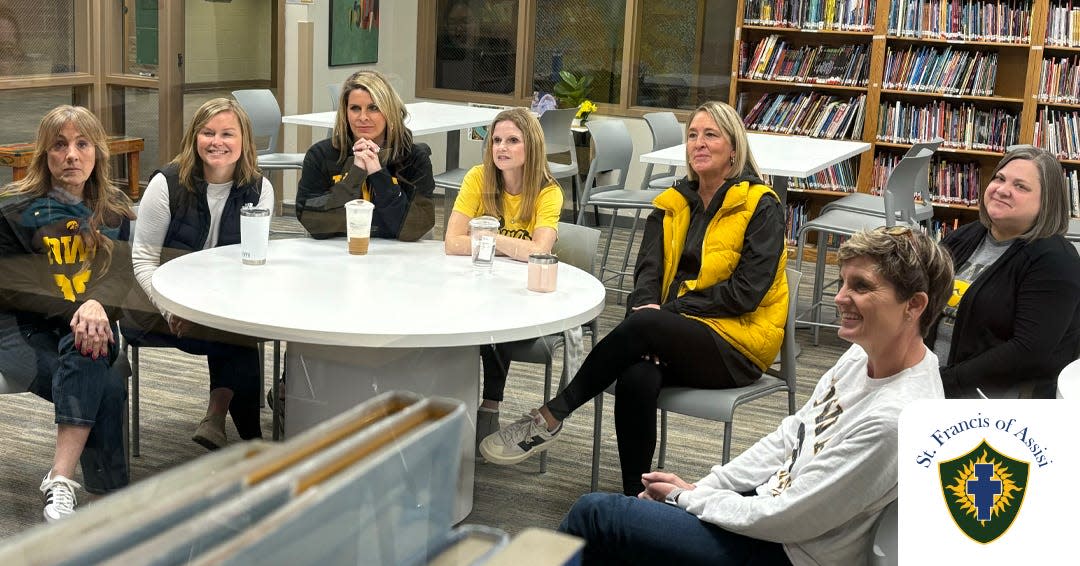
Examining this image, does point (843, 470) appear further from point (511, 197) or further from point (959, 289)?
point (959, 289)

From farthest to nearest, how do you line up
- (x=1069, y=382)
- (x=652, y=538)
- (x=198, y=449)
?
1. (x=1069, y=382)
2. (x=652, y=538)
3. (x=198, y=449)

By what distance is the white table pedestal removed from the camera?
0.93m

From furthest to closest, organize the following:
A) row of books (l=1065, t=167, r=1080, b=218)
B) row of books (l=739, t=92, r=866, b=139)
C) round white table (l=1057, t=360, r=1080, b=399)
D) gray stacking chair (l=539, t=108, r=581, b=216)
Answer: row of books (l=1065, t=167, r=1080, b=218) → row of books (l=739, t=92, r=866, b=139) → gray stacking chair (l=539, t=108, r=581, b=216) → round white table (l=1057, t=360, r=1080, b=399)

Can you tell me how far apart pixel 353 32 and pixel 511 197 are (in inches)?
23.7

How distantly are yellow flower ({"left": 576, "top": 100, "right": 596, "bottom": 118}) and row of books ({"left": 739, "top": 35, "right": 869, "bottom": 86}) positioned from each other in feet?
5.53

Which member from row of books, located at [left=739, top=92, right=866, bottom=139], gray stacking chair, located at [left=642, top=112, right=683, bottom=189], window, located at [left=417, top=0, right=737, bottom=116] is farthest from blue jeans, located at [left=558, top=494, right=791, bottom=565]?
row of books, located at [left=739, top=92, right=866, bottom=139]

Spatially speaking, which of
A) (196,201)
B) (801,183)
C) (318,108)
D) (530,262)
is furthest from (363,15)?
(801,183)

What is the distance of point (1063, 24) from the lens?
16.8 ft

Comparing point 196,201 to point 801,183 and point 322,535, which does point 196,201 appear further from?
point 801,183

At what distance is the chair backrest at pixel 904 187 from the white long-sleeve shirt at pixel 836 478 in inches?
102

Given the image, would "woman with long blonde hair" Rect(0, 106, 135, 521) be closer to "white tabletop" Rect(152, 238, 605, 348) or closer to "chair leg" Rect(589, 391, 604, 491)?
"white tabletop" Rect(152, 238, 605, 348)

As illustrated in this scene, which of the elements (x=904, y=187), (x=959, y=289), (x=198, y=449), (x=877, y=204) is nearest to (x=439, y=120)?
(x=198, y=449)

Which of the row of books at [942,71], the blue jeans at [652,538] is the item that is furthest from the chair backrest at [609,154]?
the row of books at [942,71]

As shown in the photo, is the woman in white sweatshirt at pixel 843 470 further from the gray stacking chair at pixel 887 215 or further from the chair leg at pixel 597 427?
the gray stacking chair at pixel 887 215
